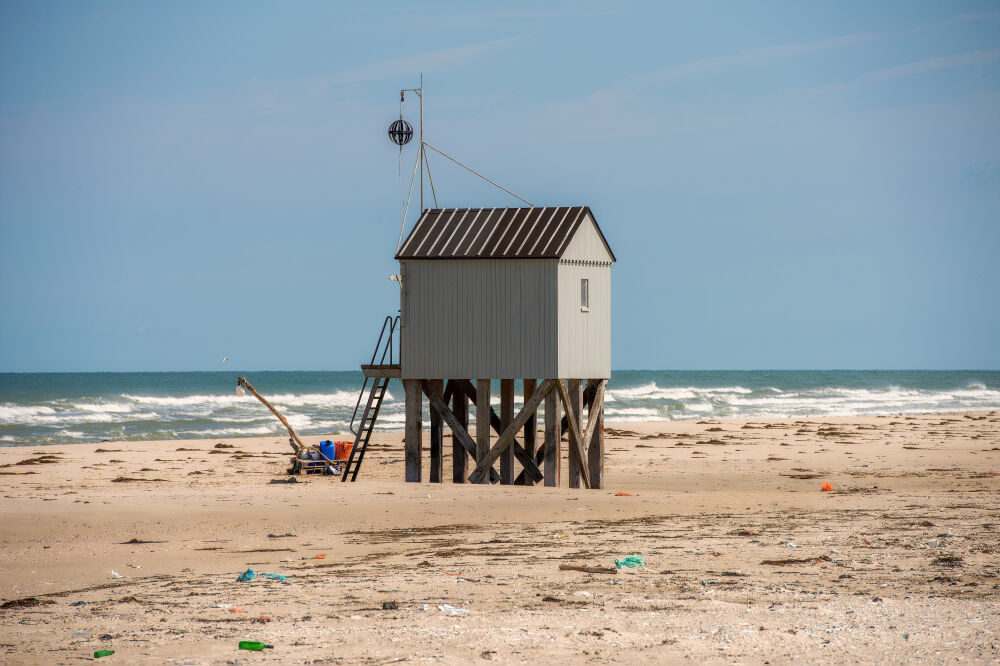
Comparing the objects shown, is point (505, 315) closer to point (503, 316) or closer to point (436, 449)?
point (503, 316)

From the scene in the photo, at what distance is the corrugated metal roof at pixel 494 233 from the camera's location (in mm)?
20875

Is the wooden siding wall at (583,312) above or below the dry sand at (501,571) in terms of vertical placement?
above

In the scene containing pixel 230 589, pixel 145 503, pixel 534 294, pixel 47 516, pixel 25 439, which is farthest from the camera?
pixel 25 439

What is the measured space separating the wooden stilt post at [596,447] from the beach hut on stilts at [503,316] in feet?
A: 2.20

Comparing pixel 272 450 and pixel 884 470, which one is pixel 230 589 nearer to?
pixel 884 470

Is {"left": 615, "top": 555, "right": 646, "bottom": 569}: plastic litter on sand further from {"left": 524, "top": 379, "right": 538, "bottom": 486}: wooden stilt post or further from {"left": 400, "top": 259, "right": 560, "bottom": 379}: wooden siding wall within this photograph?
{"left": 524, "top": 379, "right": 538, "bottom": 486}: wooden stilt post

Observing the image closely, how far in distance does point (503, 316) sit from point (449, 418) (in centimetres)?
234

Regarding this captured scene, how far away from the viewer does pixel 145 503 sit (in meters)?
19.1

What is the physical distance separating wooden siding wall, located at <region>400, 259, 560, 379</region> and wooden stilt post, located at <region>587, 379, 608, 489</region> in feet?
9.03

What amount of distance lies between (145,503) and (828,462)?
17.9m

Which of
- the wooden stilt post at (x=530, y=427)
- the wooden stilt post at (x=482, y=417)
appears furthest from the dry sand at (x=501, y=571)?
the wooden stilt post at (x=530, y=427)

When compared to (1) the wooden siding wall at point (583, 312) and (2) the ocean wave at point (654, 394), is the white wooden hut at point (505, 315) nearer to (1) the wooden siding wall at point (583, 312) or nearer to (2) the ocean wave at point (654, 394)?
(1) the wooden siding wall at point (583, 312)

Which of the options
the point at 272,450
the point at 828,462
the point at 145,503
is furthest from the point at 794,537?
the point at 272,450

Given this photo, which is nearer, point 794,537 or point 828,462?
point 794,537
